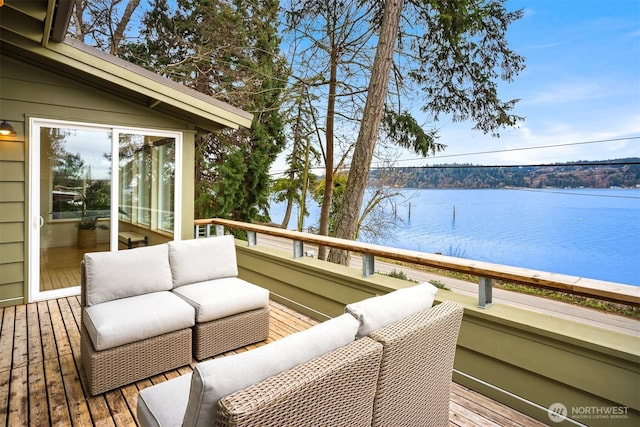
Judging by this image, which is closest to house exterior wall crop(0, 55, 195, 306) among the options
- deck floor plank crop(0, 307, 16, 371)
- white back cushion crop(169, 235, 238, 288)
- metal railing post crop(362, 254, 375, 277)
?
deck floor plank crop(0, 307, 16, 371)

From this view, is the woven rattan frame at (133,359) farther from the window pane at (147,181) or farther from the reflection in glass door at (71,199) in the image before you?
the window pane at (147,181)

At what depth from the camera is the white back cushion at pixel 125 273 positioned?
2490mm

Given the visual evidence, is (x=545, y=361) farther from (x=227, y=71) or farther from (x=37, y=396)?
(x=227, y=71)

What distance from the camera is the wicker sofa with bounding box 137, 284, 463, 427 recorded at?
0.94 meters

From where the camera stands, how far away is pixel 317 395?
3.41ft

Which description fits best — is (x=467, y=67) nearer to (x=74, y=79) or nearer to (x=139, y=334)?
(x=74, y=79)

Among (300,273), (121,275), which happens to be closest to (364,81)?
(300,273)

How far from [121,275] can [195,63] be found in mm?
6544

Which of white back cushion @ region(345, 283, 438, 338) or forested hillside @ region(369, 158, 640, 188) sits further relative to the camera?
forested hillside @ region(369, 158, 640, 188)

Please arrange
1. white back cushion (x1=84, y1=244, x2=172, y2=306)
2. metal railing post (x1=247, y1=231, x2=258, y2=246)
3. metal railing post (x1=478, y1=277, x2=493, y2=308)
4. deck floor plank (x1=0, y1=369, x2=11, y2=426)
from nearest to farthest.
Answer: deck floor plank (x1=0, y1=369, x2=11, y2=426)
metal railing post (x1=478, y1=277, x2=493, y2=308)
white back cushion (x1=84, y1=244, x2=172, y2=306)
metal railing post (x1=247, y1=231, x2=258, y2=246)

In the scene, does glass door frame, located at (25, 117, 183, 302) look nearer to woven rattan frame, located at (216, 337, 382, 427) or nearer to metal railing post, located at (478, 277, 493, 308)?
woven rattan frame, located at (216, 337, 382, 427)

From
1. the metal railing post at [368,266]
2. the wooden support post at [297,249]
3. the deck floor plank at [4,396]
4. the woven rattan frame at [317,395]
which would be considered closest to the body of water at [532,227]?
the metal railing post at [368,266]

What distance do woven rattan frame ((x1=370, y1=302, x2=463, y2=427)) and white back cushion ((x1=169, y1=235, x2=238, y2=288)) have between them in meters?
2.18

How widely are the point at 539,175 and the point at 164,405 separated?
7.52m
